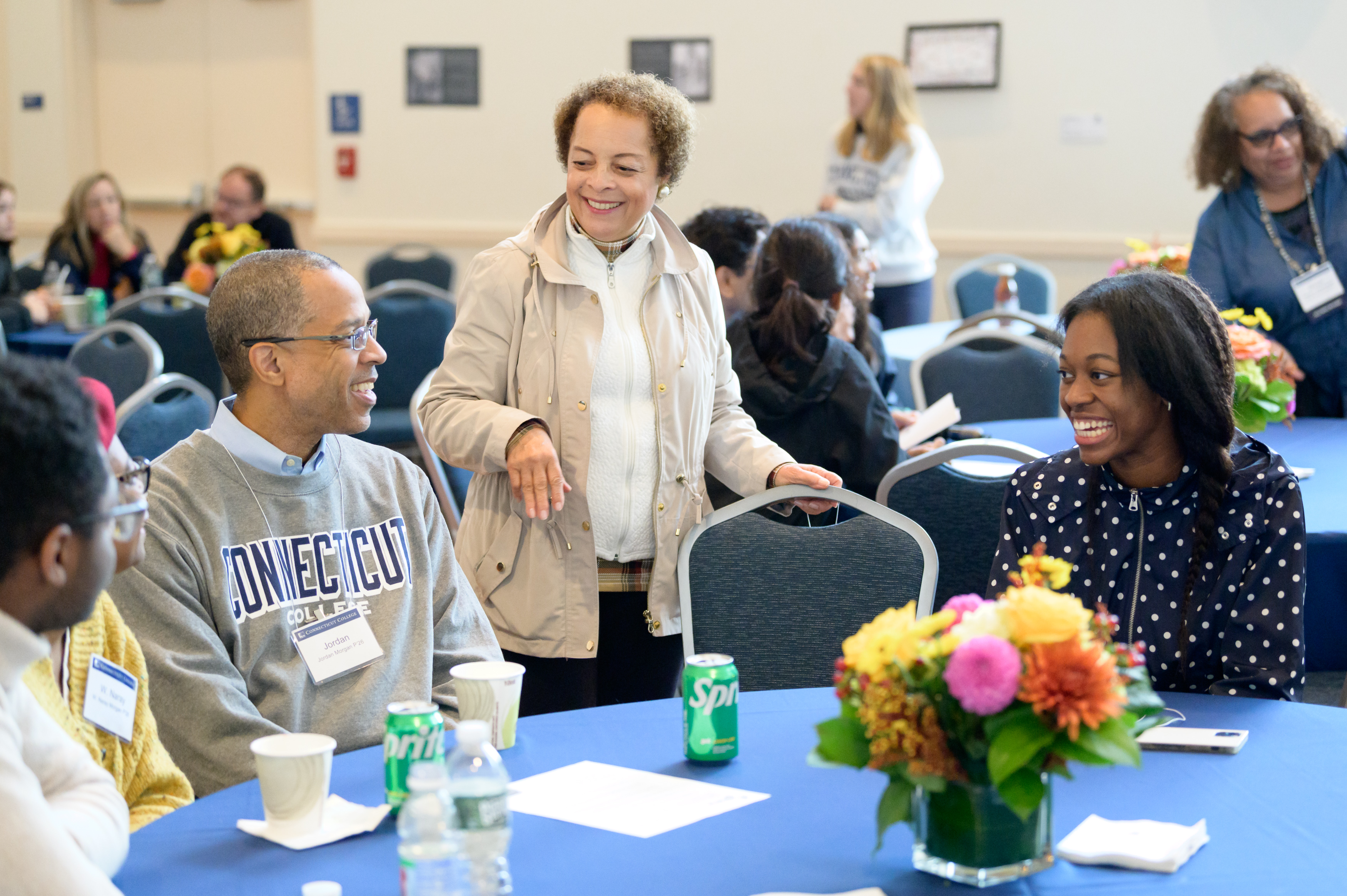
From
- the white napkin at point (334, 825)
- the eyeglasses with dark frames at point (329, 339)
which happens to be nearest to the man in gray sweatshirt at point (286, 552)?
the eyeglasses with dark frames at point (329, 339)

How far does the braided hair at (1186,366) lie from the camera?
2.10 meters

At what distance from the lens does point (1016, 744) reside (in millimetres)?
1283

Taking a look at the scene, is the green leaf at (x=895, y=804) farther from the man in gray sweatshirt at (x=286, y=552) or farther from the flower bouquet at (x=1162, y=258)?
the flower bouquet at (x=1162, y=258)

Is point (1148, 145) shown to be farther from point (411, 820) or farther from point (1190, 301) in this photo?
point (411, 820)

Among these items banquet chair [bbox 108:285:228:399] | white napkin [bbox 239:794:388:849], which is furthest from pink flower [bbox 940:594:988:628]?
banquet chair [bbox 108:285:228:399]

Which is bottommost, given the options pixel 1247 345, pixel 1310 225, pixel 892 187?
pixel 1247 345

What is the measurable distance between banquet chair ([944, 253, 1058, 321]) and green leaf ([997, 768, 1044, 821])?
5610 mm

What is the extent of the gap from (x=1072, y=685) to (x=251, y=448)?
1.32 metres

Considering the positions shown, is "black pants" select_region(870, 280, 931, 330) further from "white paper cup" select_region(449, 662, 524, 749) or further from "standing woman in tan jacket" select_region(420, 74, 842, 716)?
"white paper cup" select_region(449, 662, 524, 749)

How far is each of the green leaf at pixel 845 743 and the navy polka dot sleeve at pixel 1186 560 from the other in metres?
0.86

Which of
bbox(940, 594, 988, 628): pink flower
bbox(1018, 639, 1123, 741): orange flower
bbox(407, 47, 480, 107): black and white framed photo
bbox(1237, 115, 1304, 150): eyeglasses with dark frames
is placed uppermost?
bbox(407, 47, 480, 107): black and white framed photo

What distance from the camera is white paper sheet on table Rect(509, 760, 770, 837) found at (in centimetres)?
157

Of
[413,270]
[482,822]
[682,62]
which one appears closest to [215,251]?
[413,270]

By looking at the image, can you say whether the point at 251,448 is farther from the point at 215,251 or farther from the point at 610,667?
the point at 215,251
